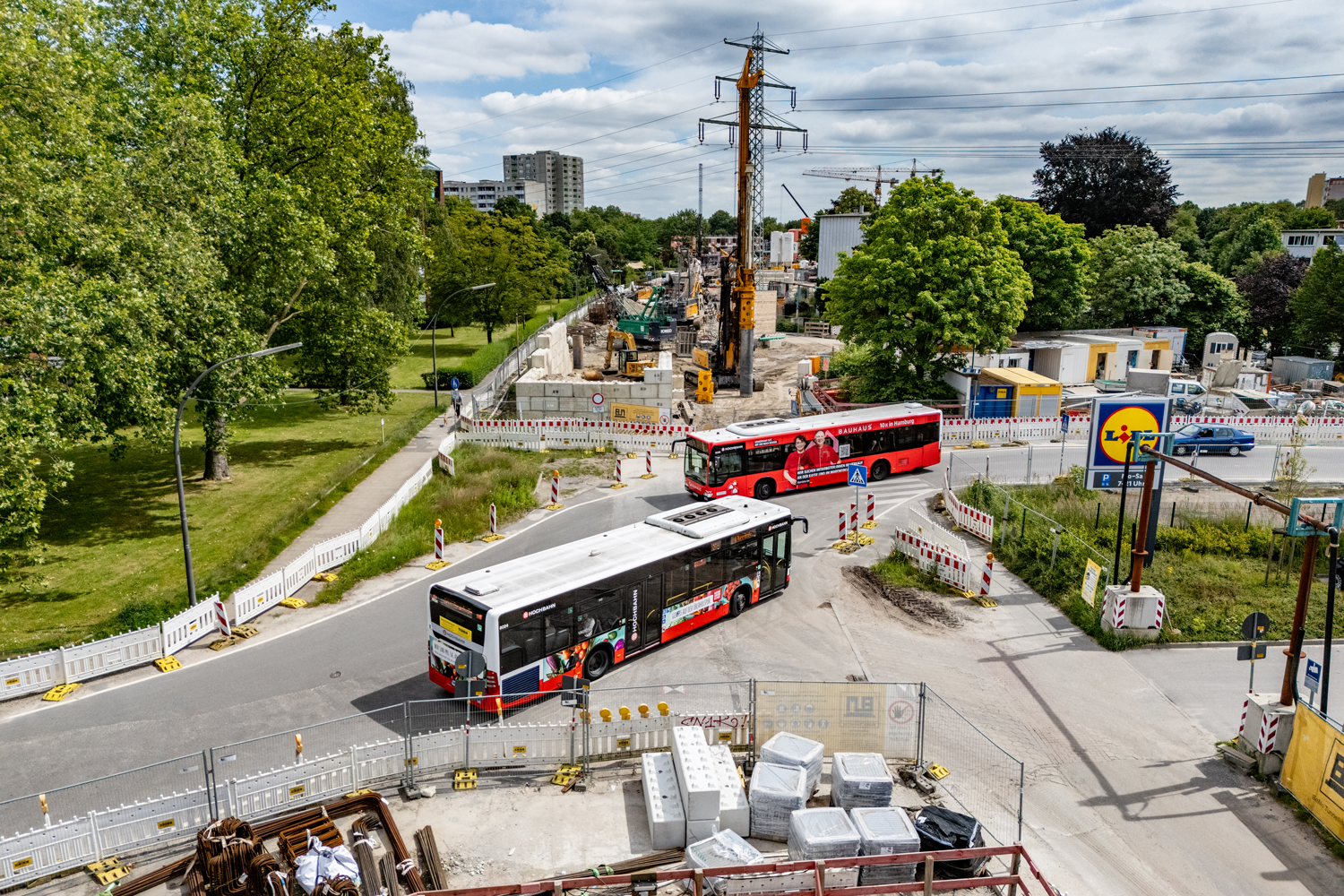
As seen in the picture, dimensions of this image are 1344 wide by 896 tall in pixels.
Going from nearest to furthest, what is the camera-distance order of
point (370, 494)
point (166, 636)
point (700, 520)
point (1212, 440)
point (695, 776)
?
point (695, 776) < point (166, 636) < point (700, 520) < point (370, 494) < point (1212, 440)

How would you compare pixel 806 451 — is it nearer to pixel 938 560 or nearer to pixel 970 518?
pixel 970 518

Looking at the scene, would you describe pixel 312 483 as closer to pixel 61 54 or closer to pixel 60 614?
pixel 60 614

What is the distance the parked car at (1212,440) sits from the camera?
34.8 m

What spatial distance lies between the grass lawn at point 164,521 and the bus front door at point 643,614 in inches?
402

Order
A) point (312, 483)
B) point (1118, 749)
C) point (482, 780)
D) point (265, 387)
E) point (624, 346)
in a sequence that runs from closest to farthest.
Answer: point (482, 780) < point (1118, 749) < point (265, 387) < point (312, 483) < point (624, 346)

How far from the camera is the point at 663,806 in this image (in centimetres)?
1192

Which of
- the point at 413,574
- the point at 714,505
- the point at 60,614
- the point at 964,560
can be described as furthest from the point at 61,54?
the point at 964,560

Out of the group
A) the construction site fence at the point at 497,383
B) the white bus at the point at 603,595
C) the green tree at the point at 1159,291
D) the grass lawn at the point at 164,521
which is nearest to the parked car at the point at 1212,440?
the white bus at the point at 603,595

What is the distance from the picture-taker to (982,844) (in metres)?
11.7

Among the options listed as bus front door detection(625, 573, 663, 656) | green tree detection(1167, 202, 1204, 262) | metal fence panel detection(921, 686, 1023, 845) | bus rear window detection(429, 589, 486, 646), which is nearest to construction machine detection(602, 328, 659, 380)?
bus front door detection(625, 573, 663, 656)

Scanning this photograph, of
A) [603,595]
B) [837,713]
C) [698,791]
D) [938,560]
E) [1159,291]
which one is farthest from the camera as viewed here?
[1159,291]

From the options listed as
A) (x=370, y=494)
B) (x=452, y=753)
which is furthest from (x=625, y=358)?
(x=452, y=753)

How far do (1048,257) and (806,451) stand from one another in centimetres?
3504

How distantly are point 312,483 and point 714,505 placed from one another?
17.7 metres
